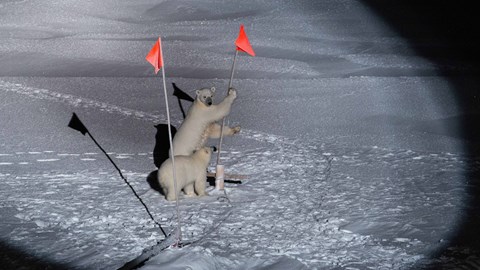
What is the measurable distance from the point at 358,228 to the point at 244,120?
3365 millimetres

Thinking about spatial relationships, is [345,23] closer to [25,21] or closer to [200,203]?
[25,21]

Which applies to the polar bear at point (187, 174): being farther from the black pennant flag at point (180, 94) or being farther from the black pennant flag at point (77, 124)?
the black pennant flag at point (180, 94)

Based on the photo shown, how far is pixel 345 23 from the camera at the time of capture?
44.4 feet

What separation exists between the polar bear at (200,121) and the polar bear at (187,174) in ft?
0.32

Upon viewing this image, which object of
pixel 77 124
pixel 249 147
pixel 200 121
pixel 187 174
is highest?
pixel 200 121

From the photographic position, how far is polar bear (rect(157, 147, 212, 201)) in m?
5.00

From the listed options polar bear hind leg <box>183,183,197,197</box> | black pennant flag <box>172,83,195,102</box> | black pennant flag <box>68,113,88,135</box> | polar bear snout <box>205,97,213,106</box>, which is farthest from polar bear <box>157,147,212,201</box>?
black pennant flag <box>172,83,195,102</box>

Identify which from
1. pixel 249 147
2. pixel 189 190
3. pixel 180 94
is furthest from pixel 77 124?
pixel 189 190

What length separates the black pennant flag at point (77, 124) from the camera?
7394 mm

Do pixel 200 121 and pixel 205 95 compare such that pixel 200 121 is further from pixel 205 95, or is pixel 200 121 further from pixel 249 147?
pixel 249 147

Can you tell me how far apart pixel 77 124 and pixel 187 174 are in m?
2.97

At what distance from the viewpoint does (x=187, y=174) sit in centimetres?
509

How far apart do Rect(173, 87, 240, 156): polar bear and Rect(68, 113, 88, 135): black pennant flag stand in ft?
7.54

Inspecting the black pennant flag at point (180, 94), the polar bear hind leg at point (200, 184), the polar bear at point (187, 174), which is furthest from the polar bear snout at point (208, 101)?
the black pennant flag at point (180, 94)
